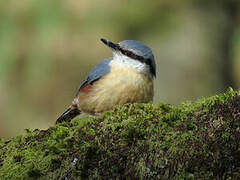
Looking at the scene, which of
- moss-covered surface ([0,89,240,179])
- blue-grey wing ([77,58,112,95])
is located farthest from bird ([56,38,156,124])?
moss-covered surface ([0,89,240,179])

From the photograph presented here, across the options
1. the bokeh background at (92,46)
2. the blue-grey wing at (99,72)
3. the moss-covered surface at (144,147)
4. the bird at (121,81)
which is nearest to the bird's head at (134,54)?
the bird at (121,81)

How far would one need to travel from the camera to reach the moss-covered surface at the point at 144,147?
1830mm

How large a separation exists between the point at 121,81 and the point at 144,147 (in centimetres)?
182

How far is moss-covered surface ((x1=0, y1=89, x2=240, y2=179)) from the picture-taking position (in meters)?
1.83

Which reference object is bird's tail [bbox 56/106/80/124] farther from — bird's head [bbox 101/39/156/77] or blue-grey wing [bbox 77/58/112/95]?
bird's head [bbox 101/39/156/77]

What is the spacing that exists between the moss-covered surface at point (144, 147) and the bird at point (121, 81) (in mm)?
1372

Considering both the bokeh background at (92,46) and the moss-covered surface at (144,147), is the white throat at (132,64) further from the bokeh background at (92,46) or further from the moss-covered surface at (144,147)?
the bokeh background at (92,46)

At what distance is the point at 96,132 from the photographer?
2.17m

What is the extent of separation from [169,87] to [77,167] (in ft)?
21.0

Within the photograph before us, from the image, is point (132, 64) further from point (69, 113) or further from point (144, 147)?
point (144, 147)

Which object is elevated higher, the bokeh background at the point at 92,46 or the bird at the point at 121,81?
the bokeh background at the point at 92,46

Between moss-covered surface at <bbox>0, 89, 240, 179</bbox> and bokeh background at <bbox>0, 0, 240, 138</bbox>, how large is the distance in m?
4.05

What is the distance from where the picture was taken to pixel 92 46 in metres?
6.99

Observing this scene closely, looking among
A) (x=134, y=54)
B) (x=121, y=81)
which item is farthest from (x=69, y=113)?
(x=134, y=54)
